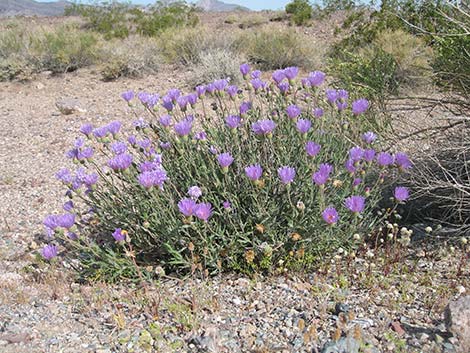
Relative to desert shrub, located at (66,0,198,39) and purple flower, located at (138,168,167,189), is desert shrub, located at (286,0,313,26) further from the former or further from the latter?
purple flower, located at (138,168,167,189)

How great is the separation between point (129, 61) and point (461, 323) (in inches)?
354

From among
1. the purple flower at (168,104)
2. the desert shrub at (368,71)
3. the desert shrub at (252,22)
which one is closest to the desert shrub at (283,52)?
the desert shrub at (368,71)

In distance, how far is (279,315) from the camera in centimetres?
255

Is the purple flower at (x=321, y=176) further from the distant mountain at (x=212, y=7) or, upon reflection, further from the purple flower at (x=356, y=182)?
the distant mountain at (x=212, y=7)

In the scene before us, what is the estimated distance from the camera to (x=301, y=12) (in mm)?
17594

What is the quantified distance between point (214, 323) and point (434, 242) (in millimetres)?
1564

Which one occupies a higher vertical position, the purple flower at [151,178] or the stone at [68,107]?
the purple flower at [151,178]

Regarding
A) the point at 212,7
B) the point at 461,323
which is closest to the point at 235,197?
the point at 461,323

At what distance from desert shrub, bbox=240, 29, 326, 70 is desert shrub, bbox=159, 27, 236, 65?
80 cm

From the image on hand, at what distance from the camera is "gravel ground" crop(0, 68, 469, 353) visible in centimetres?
232

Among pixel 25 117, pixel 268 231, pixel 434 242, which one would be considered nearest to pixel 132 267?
pixel 268 231

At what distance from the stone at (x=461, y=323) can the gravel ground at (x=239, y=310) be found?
0.12 ft

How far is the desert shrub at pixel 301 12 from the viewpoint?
17.3m

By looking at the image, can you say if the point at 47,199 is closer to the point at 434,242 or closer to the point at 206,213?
the point at 206,213
